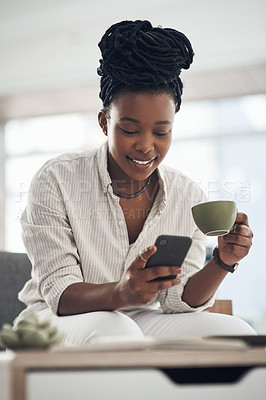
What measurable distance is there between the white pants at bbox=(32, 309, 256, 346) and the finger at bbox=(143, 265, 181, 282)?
14 centimetres

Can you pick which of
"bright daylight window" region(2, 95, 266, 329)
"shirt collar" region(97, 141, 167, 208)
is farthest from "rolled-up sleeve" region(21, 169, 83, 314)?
"bright daylight window" region(2, 95, 266, 329)

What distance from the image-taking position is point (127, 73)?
60.6 inches

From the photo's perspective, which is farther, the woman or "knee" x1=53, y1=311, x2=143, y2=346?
the woman

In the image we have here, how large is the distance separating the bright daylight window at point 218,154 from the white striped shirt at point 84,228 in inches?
176

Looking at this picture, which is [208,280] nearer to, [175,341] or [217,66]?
[175,341]

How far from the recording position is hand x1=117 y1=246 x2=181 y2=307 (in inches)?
45.8

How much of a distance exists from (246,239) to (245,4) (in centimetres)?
393

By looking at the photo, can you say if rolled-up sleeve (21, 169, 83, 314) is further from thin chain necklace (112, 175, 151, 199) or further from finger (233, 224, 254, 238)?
finger (233, 224, 254, 238)

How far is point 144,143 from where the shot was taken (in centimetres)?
153

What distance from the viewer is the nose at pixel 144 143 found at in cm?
153

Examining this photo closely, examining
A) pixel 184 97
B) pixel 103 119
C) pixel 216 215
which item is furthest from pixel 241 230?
pixel 184 97

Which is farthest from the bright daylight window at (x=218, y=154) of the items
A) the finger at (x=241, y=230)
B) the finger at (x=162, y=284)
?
the finger at (x=162, y=284)

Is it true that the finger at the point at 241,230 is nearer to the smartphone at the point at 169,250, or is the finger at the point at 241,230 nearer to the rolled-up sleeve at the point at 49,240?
the smartphone at the point at 169,250

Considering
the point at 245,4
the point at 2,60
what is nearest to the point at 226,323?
the point at 245,4
